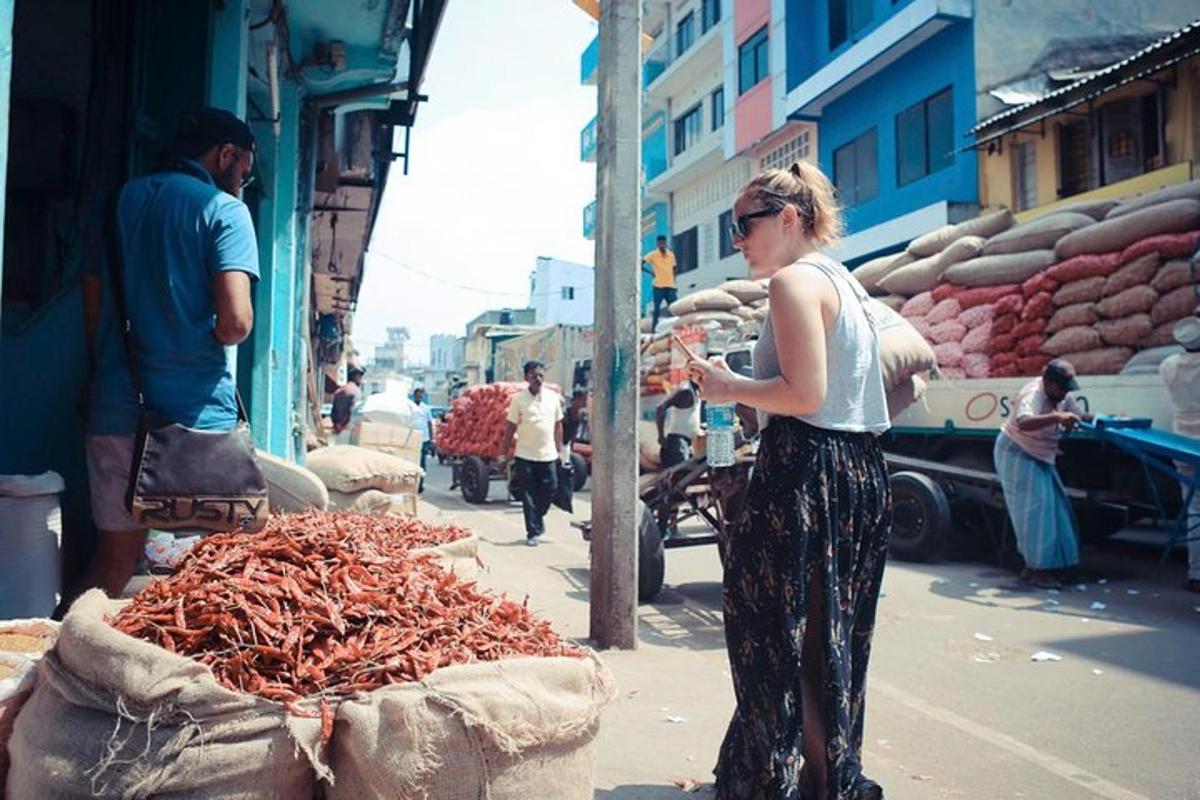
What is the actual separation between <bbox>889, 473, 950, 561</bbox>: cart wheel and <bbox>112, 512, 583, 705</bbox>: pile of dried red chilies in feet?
21.8

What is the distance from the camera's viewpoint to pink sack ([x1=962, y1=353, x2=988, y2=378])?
31.1 ft

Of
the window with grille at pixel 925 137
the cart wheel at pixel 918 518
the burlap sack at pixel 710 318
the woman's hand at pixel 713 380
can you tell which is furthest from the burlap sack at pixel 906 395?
the window with grille at pixel 925 137

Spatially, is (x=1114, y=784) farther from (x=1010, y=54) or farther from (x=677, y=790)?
(x=1010, y=54)

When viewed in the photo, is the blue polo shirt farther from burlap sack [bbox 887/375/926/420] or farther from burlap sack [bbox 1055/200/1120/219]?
burlap sack [bbox 1055/200/1120/219]

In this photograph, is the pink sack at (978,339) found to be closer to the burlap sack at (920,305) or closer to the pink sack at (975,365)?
the pink sack at (975,365)

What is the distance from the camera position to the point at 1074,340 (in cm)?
871

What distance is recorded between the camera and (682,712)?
3.95m

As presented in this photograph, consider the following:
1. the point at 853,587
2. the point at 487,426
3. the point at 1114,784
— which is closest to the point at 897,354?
the point at 1114,784

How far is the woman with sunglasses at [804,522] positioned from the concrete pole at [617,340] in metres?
2.12

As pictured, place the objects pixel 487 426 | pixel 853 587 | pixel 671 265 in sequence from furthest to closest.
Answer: pixel 671 265 → pixel 487 426 → pixel 853 587

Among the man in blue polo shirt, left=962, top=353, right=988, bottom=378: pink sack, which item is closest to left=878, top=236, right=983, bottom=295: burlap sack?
left=962, top=353, right=988, bottom=378: pink sack

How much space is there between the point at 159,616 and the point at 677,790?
6.16 ft

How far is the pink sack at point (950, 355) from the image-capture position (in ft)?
32.0

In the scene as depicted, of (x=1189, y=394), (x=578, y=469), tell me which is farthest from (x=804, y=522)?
(x=578, y=469)
